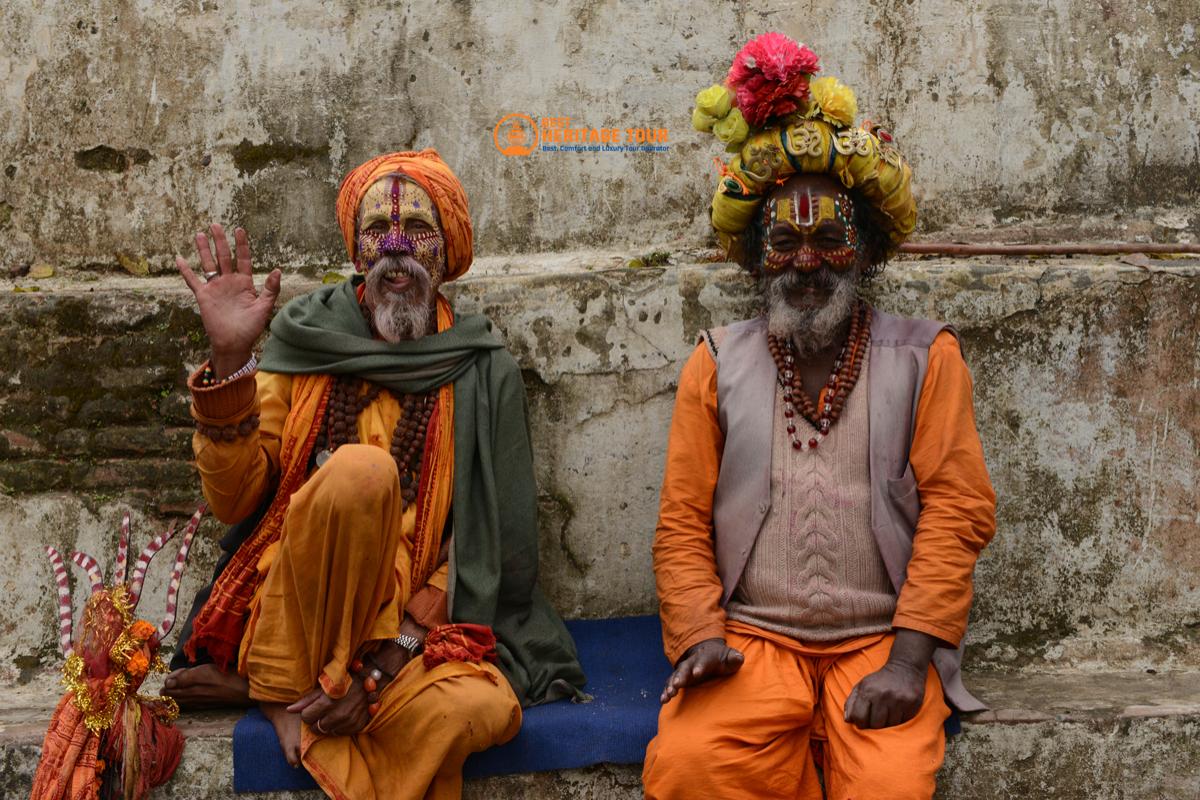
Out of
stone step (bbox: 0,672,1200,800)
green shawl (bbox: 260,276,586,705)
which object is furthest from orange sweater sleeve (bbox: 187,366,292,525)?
stone step (bbox: 0,672,1200,800)

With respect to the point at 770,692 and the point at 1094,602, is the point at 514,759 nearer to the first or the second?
the point at 770,692

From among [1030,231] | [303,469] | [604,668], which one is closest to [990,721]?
[604,668]

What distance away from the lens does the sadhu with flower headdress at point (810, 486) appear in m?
3.44

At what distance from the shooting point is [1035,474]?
4.42 meters

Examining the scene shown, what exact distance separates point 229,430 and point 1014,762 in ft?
8.21

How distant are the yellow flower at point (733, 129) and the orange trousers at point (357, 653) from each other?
1.45 m

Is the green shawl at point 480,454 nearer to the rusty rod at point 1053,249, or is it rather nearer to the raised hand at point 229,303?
the raised hand at point 229,303

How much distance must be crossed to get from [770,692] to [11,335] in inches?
119

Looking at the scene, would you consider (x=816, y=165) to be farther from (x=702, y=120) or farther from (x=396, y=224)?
(x=396, y=224)

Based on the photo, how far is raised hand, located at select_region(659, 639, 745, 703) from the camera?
3.44 m

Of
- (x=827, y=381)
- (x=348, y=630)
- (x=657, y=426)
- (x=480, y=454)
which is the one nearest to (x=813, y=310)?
(x=827, y=381)

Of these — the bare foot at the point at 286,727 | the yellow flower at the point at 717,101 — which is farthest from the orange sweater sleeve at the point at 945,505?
the bare foot at the point at 286,727

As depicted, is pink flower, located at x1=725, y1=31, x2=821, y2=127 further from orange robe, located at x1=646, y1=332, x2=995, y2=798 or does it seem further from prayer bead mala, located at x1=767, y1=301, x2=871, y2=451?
orange robe, located at x1=646, y1=332, x2=995, y2=798

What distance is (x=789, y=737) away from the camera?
3.43 meters
